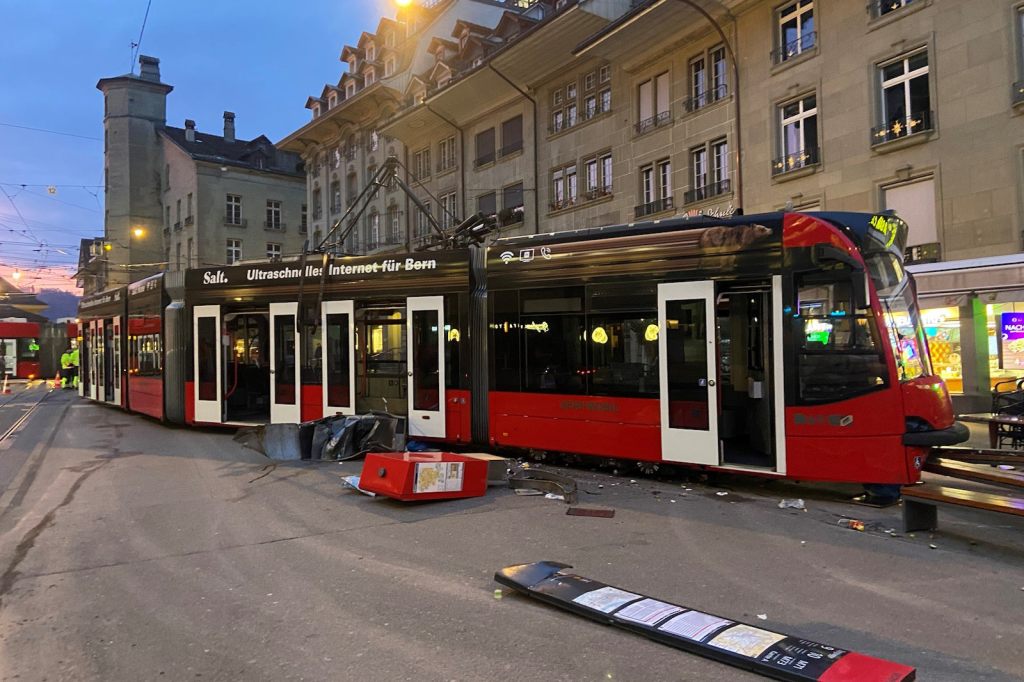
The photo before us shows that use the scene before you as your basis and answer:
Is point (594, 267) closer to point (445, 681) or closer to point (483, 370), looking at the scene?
point (483, 370)

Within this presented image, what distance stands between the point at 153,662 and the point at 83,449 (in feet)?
31.8

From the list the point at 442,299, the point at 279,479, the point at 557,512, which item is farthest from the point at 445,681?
the point at 442,299

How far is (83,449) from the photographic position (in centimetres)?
1146

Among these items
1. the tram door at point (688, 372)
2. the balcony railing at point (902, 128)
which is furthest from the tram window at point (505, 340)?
the balcony railing at point (902, 128)

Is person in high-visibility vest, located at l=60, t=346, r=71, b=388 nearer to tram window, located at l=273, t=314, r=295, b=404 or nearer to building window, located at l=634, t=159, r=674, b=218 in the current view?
tram window, located at l=273, t=314, r=295, b=404

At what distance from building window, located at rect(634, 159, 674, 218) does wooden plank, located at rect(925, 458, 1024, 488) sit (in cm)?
1522

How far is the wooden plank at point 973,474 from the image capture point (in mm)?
5816

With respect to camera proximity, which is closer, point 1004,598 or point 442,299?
point 1004,598

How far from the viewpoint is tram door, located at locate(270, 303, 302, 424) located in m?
11.4

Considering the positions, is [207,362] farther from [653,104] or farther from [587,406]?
[653,104]

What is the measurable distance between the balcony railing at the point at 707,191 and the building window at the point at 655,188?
66 cm

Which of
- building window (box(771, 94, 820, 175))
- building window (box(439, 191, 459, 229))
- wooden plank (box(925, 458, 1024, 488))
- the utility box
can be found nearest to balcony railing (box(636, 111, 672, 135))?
building window (box(771, 94, 820, 175))

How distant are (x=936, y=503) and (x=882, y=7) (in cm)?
1494

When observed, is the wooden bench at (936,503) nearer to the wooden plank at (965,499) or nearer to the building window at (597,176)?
the wooden plank at (965,499)
